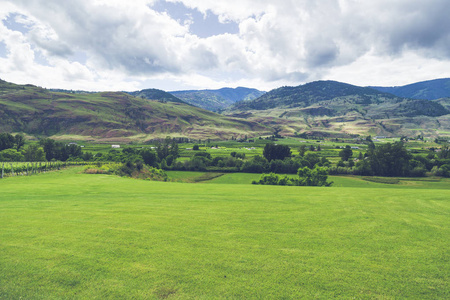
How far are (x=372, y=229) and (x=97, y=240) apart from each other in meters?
14.8

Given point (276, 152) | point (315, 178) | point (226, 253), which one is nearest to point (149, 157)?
point (276, 152)

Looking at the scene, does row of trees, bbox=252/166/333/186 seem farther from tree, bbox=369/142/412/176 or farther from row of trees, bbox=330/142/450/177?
tree, bbox=369/142/412/176

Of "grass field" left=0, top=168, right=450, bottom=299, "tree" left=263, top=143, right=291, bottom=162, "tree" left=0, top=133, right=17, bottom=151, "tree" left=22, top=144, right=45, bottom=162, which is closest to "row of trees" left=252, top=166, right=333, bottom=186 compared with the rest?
"tree" left=263, top=143, right=291, bottom=162

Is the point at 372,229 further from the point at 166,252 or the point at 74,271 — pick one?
the point at 74,271

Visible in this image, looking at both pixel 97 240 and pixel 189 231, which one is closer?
pixel 97 240

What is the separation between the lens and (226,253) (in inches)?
407

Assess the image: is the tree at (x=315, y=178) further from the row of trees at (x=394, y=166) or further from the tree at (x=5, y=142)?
the tree at (x=5, y=142)

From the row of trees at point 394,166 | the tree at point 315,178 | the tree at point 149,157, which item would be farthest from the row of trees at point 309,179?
the tree at point 149,157

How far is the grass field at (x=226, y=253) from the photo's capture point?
8086mm

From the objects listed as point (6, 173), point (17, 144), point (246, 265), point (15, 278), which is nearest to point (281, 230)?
point (246, 265)

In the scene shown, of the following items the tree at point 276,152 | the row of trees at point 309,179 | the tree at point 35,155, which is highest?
the tree at point 276,152

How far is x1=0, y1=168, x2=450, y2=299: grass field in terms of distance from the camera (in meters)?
8.09

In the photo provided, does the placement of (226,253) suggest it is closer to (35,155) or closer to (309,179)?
(309,179)

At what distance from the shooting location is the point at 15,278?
8.58 meters
